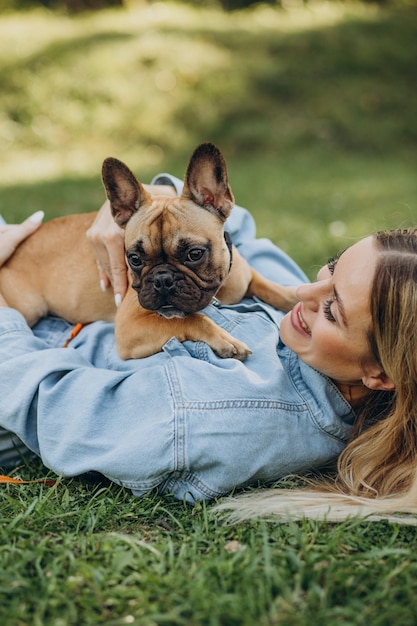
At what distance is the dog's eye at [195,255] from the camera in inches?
134

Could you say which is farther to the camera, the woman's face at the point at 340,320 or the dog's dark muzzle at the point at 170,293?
the dog's dark muzzle at the point at 170,293

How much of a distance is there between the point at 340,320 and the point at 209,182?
46.1 inches

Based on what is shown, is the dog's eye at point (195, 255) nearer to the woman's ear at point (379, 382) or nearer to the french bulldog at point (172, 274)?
the french bulldog at point (172, 274)

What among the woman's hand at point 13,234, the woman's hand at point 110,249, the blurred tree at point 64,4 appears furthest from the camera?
the blurred tree at point 64,4

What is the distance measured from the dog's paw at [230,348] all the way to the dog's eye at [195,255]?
0.48m

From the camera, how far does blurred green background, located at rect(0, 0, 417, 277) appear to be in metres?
10.0

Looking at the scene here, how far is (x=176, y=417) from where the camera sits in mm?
2689

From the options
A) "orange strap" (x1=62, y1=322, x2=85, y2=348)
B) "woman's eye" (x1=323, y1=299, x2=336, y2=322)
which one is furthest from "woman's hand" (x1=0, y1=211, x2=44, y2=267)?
"woman's eye" (x1=323, y1=299, x2=336, y2=322)

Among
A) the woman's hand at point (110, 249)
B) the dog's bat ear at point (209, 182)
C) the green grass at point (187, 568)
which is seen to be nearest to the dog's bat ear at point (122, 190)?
the woman's hand at point (110, 249)

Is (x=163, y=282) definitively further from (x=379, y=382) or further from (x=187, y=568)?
(x=187, y=568)

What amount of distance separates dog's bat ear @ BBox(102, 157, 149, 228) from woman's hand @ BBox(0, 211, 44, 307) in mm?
831

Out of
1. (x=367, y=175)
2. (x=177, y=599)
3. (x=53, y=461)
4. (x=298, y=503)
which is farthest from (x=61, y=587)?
(x=367, y=175)

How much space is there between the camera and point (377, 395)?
9.98 ft

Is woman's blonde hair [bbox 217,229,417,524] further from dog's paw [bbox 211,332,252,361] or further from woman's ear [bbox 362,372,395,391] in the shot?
dog's paw [bbox 211,332,252,361]
